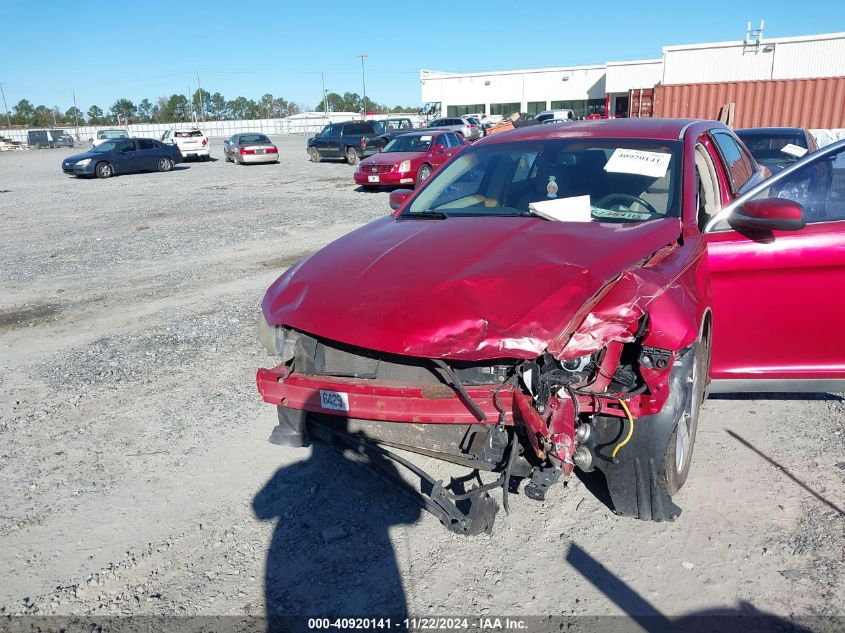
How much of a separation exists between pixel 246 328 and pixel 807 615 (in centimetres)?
505

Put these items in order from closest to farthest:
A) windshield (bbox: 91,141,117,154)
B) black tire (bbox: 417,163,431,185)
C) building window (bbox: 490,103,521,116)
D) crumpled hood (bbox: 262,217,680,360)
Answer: crumpled hood (bbox: 262,217,680,360) < black tire (bbox: 417,163,431,185) < windshield (bbox: 91,141,117,154) < building window (bbox: 490,103,521,116)

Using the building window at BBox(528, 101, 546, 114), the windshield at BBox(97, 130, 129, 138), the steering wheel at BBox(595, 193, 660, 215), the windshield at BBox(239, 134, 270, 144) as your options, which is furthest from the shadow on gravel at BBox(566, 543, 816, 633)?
the building window at BBox(528, 101, 546, 114)

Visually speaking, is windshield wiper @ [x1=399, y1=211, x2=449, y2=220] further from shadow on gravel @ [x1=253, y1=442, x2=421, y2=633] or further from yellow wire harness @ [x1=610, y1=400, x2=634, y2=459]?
yellow wire harness @ [x1=610, y1=400, x2=634, y2=459]

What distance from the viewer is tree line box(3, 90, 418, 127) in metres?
109

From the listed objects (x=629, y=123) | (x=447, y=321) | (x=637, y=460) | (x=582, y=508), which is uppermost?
Result: (x=629, y=123)

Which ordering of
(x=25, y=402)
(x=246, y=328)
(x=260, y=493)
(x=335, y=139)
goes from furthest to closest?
(x=335, y=139) < (x=246, y=328) < (x=25, y=402) < (x=260, y=493)

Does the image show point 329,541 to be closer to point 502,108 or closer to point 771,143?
point 771,143

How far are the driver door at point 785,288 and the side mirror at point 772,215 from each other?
27 millimetres

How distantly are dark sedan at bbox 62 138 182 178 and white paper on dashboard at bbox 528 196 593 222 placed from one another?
2474 centimetres

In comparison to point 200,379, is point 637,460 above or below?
above

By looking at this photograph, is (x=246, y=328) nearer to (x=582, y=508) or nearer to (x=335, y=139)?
(x=582, y=508)

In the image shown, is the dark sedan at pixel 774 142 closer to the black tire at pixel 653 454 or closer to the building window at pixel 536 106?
the black tire at pixel 653 454

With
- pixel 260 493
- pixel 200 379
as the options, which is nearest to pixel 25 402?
pixel 200 379

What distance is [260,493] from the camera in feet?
11.8
